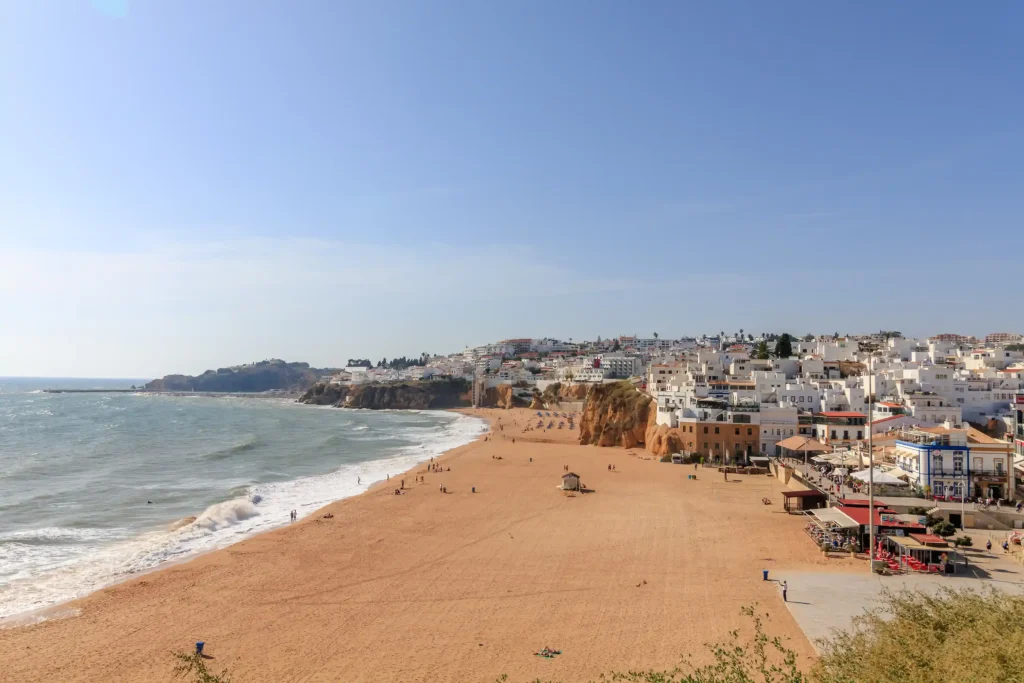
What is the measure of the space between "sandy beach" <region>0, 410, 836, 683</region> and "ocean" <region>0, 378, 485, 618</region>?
7.48ft

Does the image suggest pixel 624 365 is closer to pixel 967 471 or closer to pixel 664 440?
Result: pixel 664 440

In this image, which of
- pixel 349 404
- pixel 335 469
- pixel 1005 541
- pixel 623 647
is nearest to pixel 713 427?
pixel 1005 541

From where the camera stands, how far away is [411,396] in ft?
412

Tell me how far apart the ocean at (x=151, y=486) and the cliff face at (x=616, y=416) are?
13042 millimetres

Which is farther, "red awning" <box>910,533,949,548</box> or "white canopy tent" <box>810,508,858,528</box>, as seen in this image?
"white canopy tent" <box>810,508,858,528</box>

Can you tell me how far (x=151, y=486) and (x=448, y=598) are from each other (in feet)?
83.4

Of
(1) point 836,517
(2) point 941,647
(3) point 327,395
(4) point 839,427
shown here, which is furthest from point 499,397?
(2) point 941,647

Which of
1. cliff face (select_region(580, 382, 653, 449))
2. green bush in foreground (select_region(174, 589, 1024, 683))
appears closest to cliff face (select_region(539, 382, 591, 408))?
cliff face (select_region(580, 382, 653, 449))

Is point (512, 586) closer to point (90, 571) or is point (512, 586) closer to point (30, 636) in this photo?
point (30, 636)

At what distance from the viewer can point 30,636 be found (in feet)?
51.9

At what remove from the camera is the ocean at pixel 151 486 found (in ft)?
71.5

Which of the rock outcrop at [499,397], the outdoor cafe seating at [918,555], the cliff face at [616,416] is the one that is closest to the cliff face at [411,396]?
the rock outcrop at [499,397]

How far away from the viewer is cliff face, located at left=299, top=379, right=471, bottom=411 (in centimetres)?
12469

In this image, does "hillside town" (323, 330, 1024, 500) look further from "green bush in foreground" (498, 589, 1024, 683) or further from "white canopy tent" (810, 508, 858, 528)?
"green bush in foreground" (498, 589, 1024, 683)
